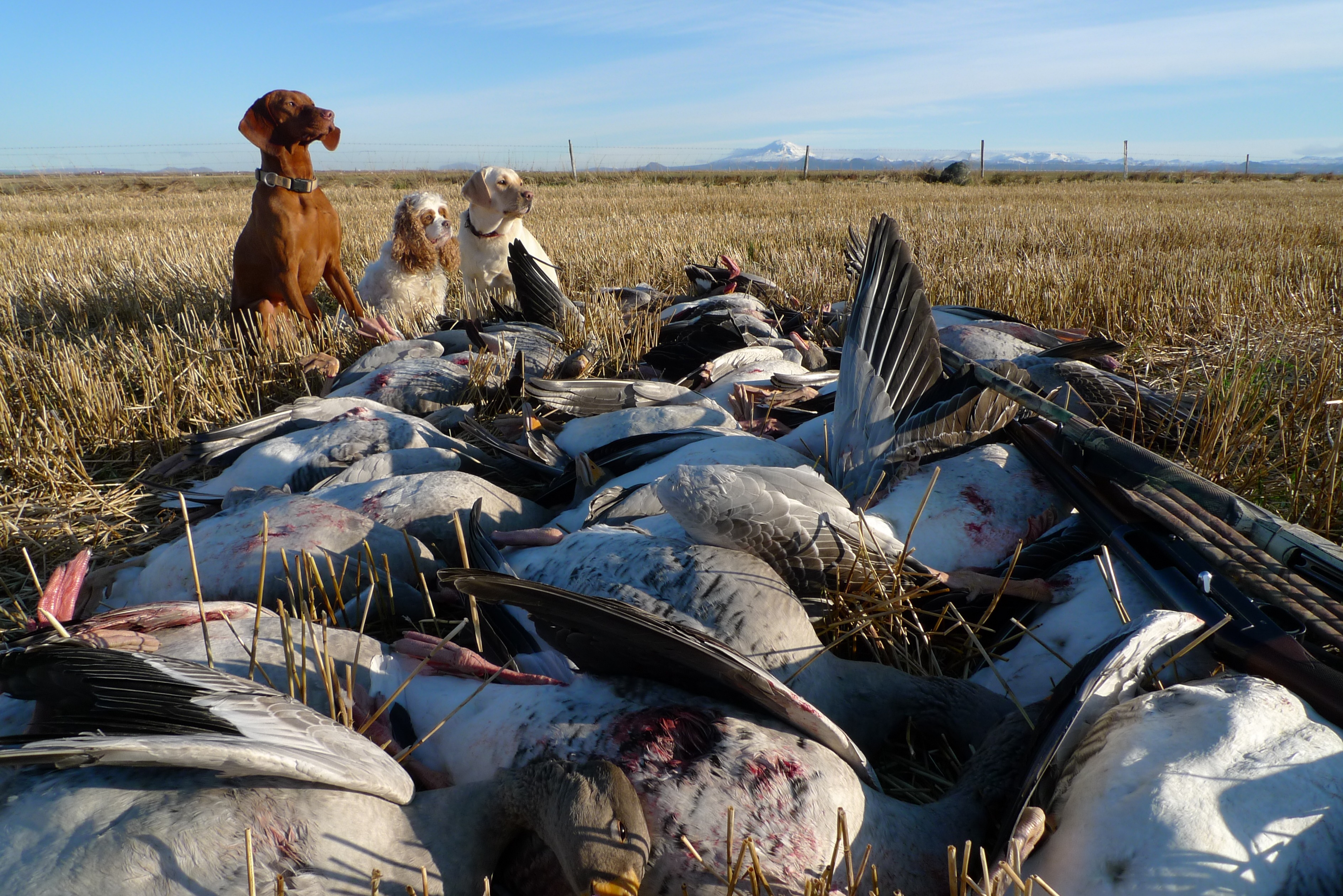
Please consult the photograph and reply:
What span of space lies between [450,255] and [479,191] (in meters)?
0.61

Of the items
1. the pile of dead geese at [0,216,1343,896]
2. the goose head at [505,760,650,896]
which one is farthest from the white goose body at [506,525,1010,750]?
the goose head at [505,760,650,896]

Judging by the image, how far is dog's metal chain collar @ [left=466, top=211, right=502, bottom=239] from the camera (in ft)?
21.5

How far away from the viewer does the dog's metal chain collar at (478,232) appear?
21.5 ft

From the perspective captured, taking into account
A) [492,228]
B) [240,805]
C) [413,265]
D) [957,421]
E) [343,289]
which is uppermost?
[492,228]

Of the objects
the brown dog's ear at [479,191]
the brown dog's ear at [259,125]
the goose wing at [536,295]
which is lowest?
the goose wing at [536,295]

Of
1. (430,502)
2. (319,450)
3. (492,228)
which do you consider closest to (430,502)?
(430,502)

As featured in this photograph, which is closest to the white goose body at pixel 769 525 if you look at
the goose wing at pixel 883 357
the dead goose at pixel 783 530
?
the dead goose at pixel 783 530

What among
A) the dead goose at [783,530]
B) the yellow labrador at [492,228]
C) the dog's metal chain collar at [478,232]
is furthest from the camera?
the dog's metal chain collar at [478,232]

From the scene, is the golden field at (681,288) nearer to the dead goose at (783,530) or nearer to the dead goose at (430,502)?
the dead goose at (430,502)

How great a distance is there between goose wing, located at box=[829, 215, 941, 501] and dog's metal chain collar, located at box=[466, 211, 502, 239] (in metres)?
4.40

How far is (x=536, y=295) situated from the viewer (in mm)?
5258

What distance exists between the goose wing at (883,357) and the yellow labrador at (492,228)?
3.97 m

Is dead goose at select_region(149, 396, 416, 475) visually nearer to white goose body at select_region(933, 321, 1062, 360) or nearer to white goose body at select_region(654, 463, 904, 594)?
white goose body at select_region(654, 463, 904, 594)

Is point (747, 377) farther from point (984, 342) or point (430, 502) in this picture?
point (430, 502)
